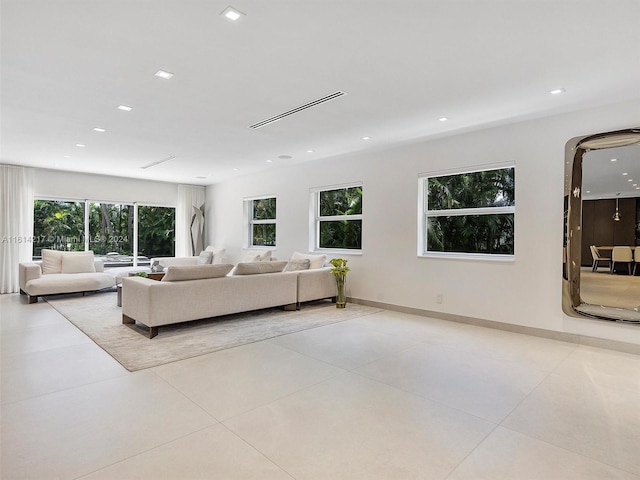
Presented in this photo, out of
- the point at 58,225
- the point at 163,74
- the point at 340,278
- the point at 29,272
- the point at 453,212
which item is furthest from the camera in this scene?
the point at 58,225

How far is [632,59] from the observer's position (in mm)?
2773

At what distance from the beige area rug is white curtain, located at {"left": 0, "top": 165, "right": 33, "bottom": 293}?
1676 mm

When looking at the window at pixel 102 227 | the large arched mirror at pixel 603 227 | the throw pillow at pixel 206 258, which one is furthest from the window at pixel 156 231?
the large arched mirror at pixel 603 227

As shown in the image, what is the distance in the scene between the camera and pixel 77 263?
693cm

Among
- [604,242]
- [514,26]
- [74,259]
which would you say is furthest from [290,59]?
[74,259]

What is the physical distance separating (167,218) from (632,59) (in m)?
9.21

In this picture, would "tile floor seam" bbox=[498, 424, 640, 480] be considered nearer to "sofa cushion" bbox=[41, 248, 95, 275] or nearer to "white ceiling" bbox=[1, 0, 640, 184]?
"white ceiling" bbox=[1, 0, 640, 184]

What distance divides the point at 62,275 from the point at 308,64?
20.1 ft

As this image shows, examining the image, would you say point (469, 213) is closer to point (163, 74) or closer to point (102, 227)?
point (163, 74)

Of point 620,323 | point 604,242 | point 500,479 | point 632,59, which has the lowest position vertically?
point 500,479

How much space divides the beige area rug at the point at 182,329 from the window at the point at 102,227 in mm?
2212

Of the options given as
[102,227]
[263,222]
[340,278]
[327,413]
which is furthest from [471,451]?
[102,227]

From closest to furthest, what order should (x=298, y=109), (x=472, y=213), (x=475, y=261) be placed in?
(x=298, y=109) → (x=475, y=261) → (x=472, y=213)

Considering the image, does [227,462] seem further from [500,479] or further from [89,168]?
[89,168]
